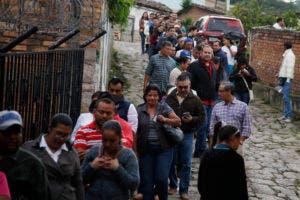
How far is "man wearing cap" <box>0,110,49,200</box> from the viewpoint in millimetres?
4008

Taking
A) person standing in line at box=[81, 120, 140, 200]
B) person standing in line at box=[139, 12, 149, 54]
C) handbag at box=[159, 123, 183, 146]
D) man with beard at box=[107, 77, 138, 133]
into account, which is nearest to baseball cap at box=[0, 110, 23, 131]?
person standing in line at box=[81, 120, 140, 200]

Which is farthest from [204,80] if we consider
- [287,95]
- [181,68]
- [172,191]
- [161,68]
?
[287,95]

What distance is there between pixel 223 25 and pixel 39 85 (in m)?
17.4

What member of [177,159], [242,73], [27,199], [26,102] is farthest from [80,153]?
[242,73]

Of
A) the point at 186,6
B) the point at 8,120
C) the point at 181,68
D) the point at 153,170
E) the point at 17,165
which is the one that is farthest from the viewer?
the point at 186,6

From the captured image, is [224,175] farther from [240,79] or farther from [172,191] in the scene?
[240,79]

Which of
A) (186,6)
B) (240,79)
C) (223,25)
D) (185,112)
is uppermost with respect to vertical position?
(186,6)

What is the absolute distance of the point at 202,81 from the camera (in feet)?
34.2

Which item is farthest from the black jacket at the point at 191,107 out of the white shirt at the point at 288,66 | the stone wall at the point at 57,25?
the white shirt at the point at 288,66

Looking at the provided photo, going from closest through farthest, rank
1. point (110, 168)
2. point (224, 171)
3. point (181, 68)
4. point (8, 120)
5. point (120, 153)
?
1. point (8, 120)
2. point (110, 168)
3. point (120, 153)
4. point (224, 171)
5. point (181, 68)

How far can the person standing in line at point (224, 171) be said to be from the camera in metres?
5.76

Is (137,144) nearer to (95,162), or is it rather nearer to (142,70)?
(95,162)

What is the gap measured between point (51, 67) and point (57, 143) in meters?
2.27

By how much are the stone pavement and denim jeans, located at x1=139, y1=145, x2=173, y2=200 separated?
1.18m
